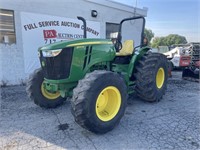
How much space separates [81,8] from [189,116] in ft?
Result: 20.2

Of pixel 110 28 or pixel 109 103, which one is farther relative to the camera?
pixel 110 28

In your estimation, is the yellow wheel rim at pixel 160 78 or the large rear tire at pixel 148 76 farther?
the yellow wheel rim at pixel 160 78

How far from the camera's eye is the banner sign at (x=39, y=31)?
21.9 ft

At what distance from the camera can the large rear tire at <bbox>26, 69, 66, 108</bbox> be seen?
12.5ft

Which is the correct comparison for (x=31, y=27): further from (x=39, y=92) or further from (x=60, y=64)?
(x=60, y=64)

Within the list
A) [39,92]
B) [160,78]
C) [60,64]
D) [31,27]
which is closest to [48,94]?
[39,92]

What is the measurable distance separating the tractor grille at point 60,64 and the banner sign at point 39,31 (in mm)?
3982

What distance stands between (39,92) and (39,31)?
12.6 ft

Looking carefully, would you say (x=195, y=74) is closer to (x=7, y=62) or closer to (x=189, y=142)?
(x=189, y=142)

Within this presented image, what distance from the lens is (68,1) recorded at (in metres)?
7.46

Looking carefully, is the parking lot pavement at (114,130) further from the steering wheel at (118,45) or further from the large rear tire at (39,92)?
the steering wheel at (118,45)

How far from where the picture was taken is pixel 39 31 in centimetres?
694

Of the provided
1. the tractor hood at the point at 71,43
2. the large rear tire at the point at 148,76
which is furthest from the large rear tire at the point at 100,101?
the large rear tire at the point at 148,76

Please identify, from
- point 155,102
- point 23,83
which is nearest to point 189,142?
point 155,102
